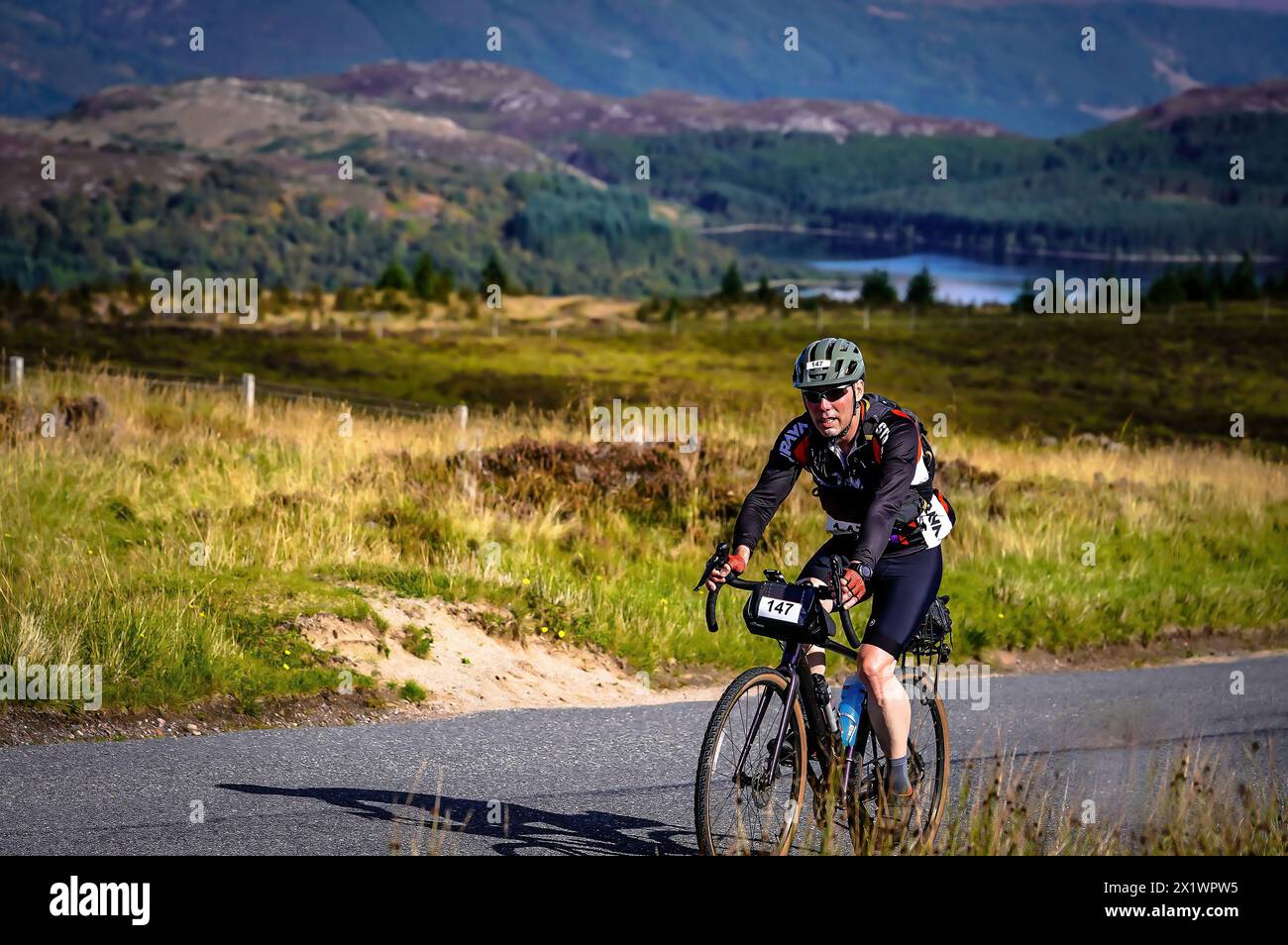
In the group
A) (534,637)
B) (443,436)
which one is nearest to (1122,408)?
(443,436)

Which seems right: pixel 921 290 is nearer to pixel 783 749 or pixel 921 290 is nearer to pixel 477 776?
pixel 477 776

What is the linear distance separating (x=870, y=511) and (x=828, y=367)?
0.60 meters

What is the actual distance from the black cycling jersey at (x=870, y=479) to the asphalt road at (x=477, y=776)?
64.2 inches

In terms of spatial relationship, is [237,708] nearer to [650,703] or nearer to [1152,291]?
[650,703]

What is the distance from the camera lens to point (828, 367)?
239 inches

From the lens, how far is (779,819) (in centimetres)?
626

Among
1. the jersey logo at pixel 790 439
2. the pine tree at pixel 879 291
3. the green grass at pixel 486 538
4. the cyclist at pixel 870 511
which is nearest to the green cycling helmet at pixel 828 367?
the cyclist at pixel 870 511

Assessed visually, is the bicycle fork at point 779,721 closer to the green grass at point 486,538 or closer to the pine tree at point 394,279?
the green grass at point 486,538

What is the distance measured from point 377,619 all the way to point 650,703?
195 centimetres

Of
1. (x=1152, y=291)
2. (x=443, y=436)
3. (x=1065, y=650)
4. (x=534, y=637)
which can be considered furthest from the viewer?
(x=1152, y=291)

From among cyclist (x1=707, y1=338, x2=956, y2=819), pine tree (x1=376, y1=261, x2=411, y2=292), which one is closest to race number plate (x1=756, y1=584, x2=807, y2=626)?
cyclist (x1=707, y1=338, x2=956, y2=819)

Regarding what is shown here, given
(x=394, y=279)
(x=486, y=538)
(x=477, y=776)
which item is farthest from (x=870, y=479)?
(x=394, y=279)

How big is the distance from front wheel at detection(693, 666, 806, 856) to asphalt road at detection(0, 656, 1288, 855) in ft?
2.01

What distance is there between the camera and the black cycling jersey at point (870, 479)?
6195 mm
